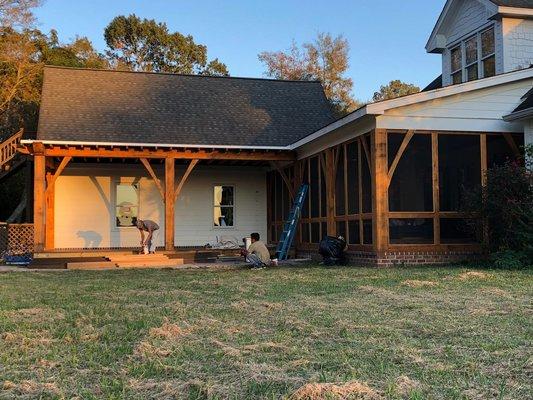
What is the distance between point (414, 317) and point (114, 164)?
1414cm

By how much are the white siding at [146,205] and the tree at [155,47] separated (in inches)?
920

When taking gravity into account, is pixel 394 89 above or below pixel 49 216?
above

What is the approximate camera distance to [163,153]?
596 inches

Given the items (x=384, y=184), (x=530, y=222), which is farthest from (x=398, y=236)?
(x=530, y=222)

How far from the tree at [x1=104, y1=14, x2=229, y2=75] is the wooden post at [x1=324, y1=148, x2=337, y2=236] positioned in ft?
92.9

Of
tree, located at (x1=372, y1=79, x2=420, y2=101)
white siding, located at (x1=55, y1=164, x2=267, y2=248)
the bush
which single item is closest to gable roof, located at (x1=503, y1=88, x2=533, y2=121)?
the bush

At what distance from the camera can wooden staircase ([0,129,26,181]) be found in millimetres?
17078

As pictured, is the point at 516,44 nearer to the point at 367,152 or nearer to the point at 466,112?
the point at 466,112

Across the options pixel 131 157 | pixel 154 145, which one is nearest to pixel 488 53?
pixel 154 145

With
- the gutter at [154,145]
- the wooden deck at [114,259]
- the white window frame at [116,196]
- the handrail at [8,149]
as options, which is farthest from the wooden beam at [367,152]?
the handrail at [8,149]

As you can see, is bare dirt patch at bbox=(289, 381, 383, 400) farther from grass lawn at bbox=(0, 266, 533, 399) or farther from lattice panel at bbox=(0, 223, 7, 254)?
lattice panel at bbox=(0, 223, 7, 254)

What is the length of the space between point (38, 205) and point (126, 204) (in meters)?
4.21

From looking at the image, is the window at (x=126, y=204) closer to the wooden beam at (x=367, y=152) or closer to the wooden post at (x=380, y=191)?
the wooden beam at (x=367, y=152)

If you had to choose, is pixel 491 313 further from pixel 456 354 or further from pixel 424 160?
pixel 424 160
